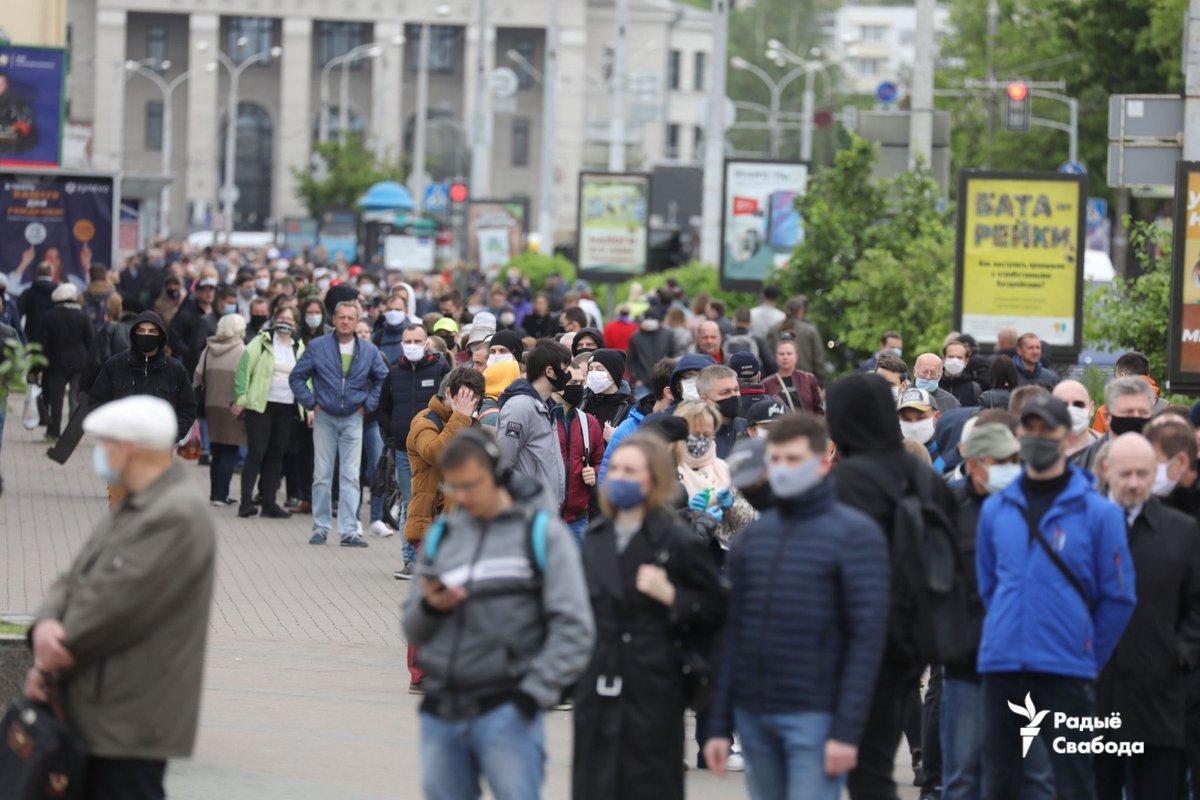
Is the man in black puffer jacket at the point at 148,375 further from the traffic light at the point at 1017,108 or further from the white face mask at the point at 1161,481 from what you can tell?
the traffic light at the point at 1017,108

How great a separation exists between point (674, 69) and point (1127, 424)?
120639 millimetres

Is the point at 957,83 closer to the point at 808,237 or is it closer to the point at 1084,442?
the point at 808,237

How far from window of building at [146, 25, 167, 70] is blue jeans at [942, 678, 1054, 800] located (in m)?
110

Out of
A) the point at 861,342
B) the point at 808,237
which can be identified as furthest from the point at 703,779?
the point at 808,237

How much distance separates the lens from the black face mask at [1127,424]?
977 centimetres

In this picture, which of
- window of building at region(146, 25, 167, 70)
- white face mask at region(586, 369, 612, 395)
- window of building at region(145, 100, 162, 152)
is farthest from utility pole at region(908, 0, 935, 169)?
window of building at region(145, 100, 162, 152)

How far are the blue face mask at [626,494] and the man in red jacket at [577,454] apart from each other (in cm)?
533

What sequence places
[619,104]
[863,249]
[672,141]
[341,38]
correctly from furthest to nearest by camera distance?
1. [672,141]
2. [341,38]
3. [619,104]
4. [863,249]

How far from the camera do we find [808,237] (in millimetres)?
25312

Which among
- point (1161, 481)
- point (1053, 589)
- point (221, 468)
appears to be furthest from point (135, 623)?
point (221, 468)

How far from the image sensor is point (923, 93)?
1043 inches

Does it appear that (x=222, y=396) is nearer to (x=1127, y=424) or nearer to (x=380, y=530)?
(x=380, y=530)

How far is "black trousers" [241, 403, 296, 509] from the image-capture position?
1914 centimetres

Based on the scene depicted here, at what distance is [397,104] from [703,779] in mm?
105092
